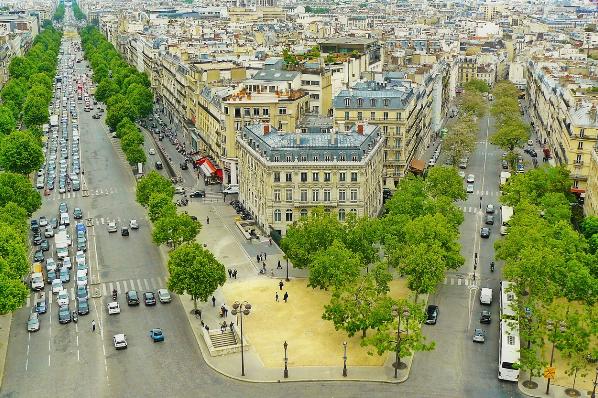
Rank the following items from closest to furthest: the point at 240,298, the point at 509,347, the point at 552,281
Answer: the point at 509,347 < the point at 552,281 < the point at 240,298

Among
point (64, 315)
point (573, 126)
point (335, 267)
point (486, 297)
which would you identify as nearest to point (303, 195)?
point (335, 267)

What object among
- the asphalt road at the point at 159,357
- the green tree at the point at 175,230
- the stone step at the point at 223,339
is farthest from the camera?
the green tree at the point at 175,230

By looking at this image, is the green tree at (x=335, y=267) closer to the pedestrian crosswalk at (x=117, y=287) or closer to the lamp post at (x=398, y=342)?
the lamp post at (x=398, y=342)

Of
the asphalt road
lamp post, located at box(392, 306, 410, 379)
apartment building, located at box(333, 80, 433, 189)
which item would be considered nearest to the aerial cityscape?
lamp post, located at box(392, 306, 410, 379)

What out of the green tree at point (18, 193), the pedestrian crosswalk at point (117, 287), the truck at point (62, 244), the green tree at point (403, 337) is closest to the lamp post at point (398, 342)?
the green tree at point (403, 337)

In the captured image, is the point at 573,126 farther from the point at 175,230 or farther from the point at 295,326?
the point at 175,230

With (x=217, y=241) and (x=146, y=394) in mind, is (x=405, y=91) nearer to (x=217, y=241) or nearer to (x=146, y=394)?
(x=217, y=241)

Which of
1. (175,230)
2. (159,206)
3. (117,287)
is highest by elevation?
(159,206)
